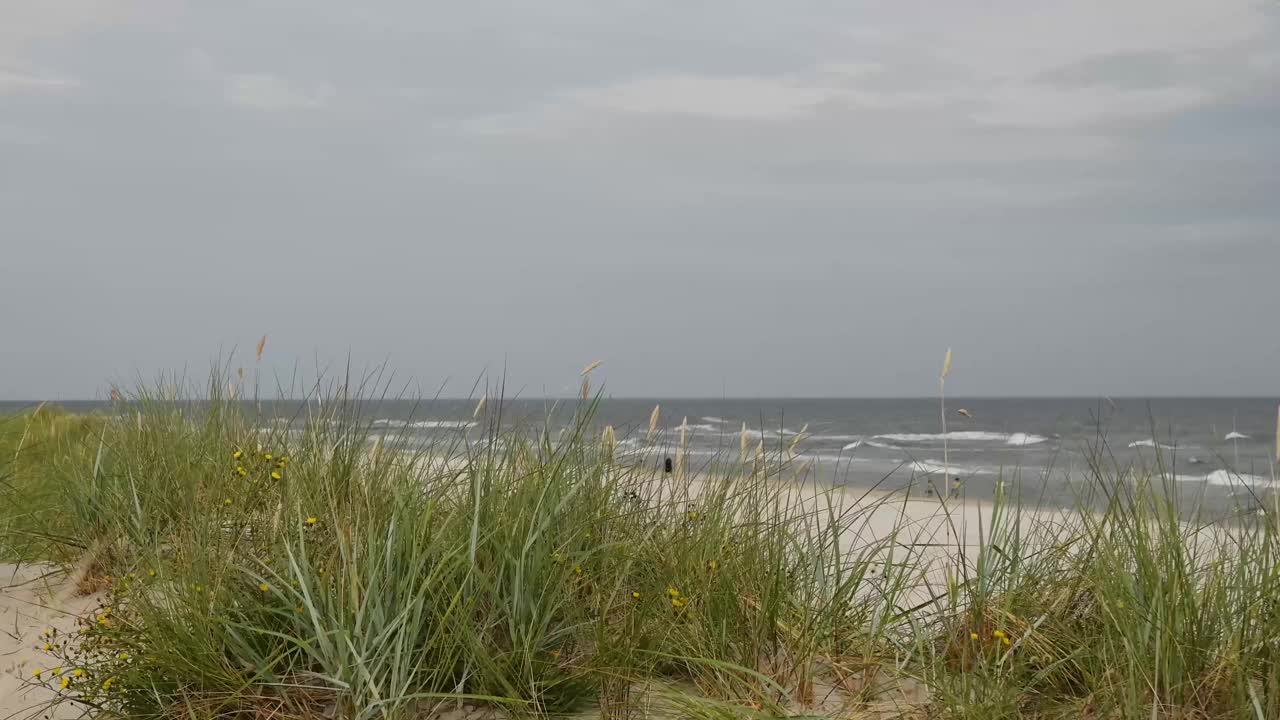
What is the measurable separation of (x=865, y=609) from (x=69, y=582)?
377 centimetres

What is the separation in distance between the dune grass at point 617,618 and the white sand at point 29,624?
0.32m

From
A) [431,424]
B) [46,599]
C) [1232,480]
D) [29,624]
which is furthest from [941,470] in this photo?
[29,624]

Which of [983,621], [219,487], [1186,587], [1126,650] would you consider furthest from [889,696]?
[219,487]

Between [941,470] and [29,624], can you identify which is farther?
[941,470]

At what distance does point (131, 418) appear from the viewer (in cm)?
610

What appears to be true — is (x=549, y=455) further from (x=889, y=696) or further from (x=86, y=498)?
(x=86, y=498)

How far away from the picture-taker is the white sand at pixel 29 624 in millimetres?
3561

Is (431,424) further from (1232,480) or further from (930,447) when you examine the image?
(930,447)

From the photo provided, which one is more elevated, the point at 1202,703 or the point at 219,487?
the point at 219,487

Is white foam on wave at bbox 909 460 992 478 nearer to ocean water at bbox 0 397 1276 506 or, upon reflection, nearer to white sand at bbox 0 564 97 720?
ocean water at bbox 0 397 1276 506

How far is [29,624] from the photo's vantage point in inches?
170

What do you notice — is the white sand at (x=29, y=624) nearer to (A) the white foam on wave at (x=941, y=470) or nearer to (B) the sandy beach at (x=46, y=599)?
(B) the sandy beach at (x=46, y=599)

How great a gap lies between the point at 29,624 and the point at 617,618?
290 centimetres

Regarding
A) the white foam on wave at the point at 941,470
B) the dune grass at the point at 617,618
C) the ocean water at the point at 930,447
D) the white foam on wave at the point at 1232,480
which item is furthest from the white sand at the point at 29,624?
the white foam on wave at the point at 1232,480
